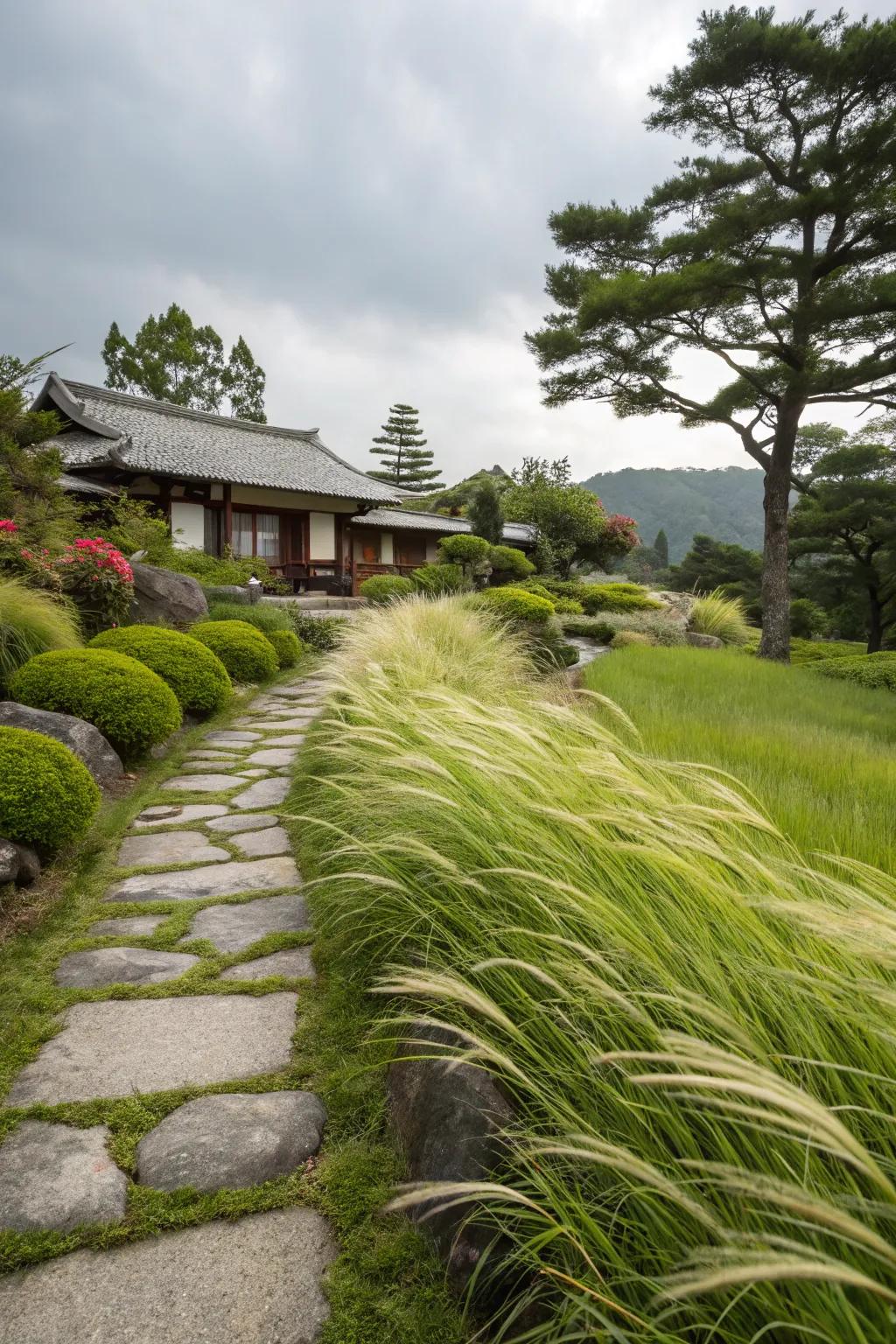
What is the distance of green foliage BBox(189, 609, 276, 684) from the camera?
22.6 ft

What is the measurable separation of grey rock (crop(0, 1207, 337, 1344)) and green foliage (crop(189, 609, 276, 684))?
5.92 meters

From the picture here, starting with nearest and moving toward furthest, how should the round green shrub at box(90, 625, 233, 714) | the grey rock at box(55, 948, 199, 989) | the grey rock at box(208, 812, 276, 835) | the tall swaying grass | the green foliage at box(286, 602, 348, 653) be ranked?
the tall swaying grass, the grey rock at box(55, 948, 199, 989), the grey rock at box(208, 812, 276, 835), the round green shrub at box(90, 625, 233, 714), the green foliage at box(286, 602, 348, 653)

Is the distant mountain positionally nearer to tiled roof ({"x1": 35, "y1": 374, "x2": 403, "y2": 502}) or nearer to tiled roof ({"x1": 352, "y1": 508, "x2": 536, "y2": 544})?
tiled roof ({"x1": 352, "y1": 508, "x2": 536, "y2": 544})

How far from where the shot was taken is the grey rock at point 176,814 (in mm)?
3525

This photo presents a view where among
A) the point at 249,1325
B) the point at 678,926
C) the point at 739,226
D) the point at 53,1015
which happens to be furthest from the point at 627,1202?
the point at 739,226

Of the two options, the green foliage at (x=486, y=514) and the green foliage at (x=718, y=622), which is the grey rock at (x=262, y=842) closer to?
the green foliage at (x=718, y=622)

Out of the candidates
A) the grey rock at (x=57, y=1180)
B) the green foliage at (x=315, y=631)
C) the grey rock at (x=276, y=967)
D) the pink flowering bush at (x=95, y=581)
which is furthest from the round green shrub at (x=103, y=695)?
the green foliage at (x=315, y=631)

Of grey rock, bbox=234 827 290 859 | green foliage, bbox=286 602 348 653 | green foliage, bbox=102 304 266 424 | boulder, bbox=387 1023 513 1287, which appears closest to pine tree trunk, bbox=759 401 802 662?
green foliage, bbox=286 602 348 653

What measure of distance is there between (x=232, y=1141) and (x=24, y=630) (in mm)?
4205

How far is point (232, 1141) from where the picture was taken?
1.48 meters

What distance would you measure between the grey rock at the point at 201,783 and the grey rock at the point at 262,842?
0.79 m

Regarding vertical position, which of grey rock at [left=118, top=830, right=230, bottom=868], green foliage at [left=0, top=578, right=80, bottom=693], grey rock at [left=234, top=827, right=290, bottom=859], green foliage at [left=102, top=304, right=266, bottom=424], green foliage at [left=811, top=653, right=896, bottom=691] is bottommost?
grey rock at [left=118, top=830, right=230, bottom=868]

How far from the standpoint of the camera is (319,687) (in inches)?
289

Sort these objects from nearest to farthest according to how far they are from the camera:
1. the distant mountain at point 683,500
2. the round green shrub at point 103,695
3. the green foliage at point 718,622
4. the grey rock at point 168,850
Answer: the grey rock at point 168,850, the round green shrub at point 103,695, the green foliage at point 718,622, the distant mountain at point 683,500
